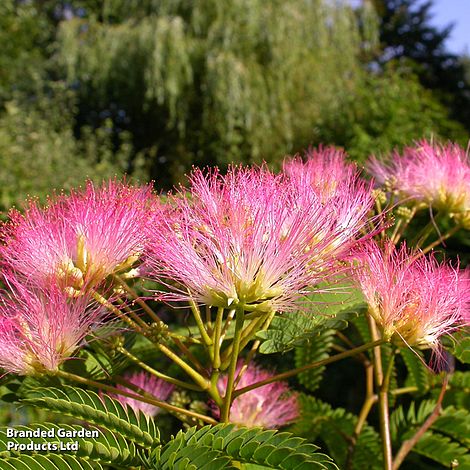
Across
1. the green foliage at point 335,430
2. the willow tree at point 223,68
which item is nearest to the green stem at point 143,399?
the green foliage at point 335,430

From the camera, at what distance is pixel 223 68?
6668 millimetres

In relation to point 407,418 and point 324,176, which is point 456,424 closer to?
point 407,418

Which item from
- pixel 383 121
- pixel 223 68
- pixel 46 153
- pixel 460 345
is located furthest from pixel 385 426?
pixel 223 68

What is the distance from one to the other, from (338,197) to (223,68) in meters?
6.18

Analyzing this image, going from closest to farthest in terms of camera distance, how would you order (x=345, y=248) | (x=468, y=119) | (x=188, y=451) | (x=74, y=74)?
(x=188, y=451), (x=345, y=248), (x=74, y=74), (x=468, y=119)

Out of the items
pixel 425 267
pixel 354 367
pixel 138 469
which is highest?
pixel 425 267

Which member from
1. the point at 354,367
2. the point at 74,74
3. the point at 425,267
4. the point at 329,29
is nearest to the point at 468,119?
the point at 329,29

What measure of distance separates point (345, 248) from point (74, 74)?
7273mm

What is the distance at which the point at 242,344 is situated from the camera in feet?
2.59

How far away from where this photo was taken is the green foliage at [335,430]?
128cm

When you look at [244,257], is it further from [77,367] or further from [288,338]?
[77,367]

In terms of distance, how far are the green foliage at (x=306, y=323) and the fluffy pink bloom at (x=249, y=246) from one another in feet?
0.26

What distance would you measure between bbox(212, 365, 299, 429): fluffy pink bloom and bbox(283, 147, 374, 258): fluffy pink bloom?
435 millimetres

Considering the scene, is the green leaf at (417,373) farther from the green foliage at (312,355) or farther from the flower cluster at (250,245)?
the flower cluster at (250,245)
